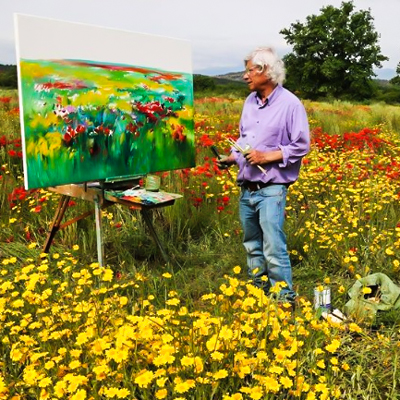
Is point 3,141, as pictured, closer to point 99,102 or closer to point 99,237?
point 99,102

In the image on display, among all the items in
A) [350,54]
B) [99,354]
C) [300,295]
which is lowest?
[300,295]

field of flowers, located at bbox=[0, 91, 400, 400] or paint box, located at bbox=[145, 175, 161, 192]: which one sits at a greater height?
paint box, located at bbox=[145, 175, 161, 192]

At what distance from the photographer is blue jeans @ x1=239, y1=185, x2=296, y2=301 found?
320 cm

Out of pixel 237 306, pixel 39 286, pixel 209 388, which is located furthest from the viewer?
pixel 39 286

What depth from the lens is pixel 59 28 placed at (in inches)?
126

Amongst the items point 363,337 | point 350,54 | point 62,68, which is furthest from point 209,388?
point 350,54

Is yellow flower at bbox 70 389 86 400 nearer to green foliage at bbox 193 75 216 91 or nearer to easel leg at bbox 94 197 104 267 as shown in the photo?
easel leg at bbox 94 197 104 267

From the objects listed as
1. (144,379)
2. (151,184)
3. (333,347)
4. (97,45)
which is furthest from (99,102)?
(333,347)

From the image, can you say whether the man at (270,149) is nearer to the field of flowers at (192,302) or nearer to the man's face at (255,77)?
the man's face at (255,77)

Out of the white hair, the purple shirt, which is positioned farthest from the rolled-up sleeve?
the white hair

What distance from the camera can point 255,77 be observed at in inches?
123

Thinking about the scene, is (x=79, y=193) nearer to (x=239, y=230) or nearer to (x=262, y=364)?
(x=239, y=230)

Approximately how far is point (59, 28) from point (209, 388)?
7.62ft

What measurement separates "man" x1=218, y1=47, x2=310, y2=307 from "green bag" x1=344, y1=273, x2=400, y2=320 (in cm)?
39
